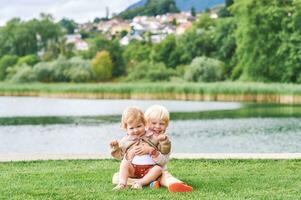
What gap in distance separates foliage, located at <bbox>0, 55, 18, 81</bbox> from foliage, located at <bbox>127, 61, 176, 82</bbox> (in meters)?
15.1

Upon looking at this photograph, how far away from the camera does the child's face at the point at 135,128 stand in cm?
697

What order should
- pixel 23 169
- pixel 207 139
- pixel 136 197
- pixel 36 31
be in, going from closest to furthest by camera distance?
pixel 136 197
pixel 23 169
pixel 207 139
pixel 36 31

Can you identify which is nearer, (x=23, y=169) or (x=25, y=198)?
(x=25, y=198)

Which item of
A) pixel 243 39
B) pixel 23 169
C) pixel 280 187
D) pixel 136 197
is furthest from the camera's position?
pixel 243 39

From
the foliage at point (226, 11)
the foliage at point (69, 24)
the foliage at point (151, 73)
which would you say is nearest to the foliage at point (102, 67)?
the foliage at point (151, 73)

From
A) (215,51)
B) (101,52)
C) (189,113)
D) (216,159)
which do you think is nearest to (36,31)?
(101,52)

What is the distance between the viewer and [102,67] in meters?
59.7

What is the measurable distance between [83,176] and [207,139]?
10.9m

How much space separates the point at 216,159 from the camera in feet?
29.1

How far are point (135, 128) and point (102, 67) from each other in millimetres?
52927

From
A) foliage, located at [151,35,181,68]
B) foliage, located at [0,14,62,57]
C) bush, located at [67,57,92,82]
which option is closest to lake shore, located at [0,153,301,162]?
bush, located at [67,57,92,82]

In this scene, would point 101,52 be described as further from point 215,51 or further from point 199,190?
point 199,190

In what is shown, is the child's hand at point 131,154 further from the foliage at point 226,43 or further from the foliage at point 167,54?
the foliage at point 167,54

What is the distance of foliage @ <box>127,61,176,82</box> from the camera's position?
53969 millimetres
